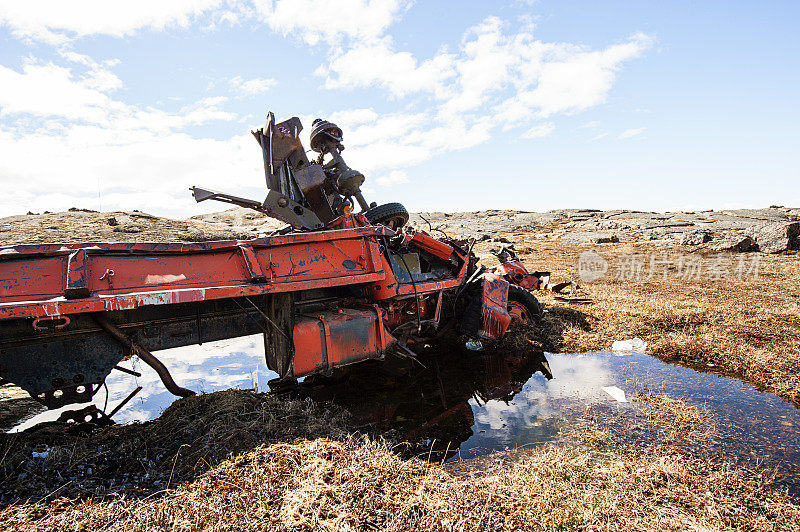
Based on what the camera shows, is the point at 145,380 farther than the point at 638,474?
Yes

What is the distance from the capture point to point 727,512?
255 cm

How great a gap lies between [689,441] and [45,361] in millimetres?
5154

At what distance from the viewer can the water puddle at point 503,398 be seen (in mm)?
3529

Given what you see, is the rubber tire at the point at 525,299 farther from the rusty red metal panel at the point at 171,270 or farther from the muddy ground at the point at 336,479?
the rusty red metal panel at the point at 171,270

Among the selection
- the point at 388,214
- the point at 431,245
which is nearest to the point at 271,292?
the point at 388,214

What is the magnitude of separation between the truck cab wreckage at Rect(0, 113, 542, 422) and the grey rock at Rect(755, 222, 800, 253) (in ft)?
51.9

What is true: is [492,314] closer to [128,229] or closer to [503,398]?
[503,398]

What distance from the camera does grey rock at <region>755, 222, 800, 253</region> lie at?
15508 millimetres

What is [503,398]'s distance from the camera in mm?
4562

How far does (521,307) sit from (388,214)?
272cm

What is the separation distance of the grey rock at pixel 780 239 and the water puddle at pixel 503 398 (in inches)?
592

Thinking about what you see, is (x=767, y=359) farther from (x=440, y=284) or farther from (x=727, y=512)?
(x=440, y=284)

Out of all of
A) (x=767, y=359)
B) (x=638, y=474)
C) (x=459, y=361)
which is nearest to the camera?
→ (x=638, y=474)

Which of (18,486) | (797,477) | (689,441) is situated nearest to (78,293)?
(18,486)
